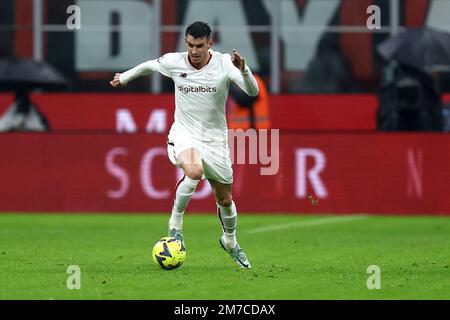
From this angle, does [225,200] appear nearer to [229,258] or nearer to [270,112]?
[229,258]

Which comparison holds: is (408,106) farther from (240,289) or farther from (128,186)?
(240,289)

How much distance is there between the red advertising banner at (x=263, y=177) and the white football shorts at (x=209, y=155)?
6.93 metres

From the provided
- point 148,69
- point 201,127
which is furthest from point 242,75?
point 148,69

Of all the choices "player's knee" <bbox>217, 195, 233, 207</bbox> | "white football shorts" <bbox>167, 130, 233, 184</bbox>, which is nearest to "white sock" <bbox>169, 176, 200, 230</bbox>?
"white football shorts" <bbox>167, 130, 233, 184</bbox>

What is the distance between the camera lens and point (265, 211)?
18594 mm

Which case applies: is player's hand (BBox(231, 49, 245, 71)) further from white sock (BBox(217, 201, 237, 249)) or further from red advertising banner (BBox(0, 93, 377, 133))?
red advertising banner (BBox(0, 93, 377, 133))

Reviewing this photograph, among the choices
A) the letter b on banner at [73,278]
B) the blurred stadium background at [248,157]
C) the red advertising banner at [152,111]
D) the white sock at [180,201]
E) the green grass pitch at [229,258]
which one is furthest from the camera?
the red advertising banner at [152,111]

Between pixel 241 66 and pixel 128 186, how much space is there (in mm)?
8034

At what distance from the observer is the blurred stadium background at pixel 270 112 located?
1845cm

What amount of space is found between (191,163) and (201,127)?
0.34 metres

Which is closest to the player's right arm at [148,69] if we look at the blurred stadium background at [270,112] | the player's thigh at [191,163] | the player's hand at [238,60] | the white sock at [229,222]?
the player's thigh at [191,163]

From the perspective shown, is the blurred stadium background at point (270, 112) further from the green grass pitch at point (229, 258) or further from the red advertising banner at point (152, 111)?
the green grass pitch at point (229, 258)

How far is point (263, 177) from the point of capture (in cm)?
1852
